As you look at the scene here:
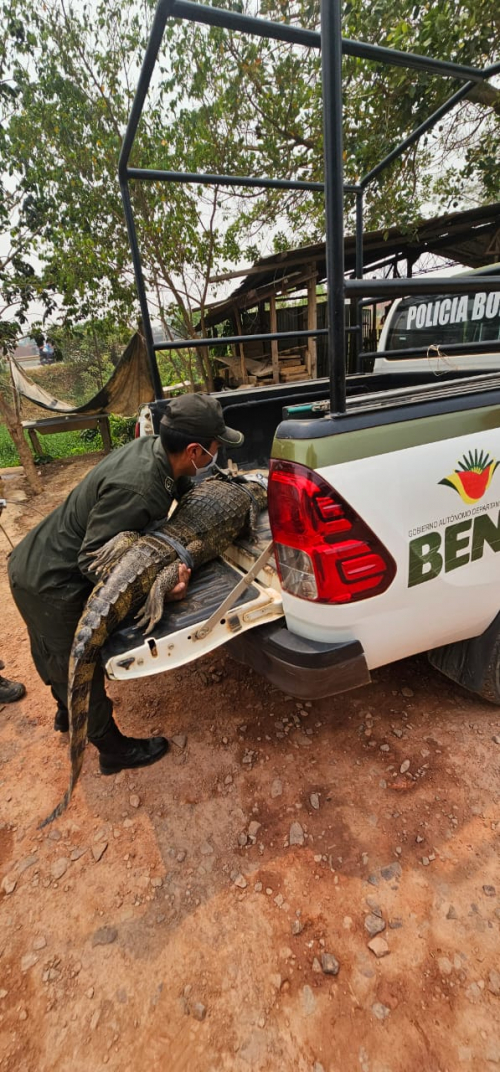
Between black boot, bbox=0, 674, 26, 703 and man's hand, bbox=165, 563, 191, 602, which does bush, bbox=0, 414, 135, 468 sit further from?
man's hand, bbox=165, 563, 191, 602

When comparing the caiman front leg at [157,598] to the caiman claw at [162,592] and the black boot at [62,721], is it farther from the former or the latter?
the black boot at [62,721]

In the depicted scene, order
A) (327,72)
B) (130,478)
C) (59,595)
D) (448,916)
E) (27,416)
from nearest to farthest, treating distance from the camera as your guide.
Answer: (327,72), (448,916), (130,478), (59,595), (27,416)

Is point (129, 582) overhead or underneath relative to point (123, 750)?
overhead

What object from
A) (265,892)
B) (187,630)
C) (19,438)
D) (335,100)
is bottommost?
(265,892)

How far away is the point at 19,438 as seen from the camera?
Result: 7.45 metres

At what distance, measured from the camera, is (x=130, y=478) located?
6.25 ft

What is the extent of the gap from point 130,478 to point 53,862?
1.62 meters

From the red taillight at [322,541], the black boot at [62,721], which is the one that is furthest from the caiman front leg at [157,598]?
the black boot at [62,721]

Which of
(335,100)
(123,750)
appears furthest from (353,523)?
(123,750)

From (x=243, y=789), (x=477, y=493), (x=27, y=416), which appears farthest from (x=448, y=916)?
(x=27, y=416)

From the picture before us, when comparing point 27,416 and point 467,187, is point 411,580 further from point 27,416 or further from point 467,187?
point 27,416

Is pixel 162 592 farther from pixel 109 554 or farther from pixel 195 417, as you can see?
pixel 195 417

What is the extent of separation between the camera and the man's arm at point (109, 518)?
6.19ft

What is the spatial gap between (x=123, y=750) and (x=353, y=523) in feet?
5.23
